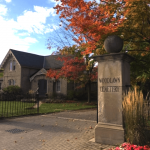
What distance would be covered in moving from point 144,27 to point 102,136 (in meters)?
4.56

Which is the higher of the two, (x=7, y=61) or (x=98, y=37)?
(x=7, y=61)

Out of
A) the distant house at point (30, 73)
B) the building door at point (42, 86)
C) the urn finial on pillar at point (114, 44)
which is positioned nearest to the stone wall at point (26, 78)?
the distant house at point (30, 73)

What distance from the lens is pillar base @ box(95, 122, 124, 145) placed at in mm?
5137

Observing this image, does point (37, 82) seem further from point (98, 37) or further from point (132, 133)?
point (132, 133)

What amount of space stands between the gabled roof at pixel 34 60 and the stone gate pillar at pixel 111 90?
2177 cm

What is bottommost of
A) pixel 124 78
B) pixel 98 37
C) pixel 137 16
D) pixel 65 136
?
pixel 65 136

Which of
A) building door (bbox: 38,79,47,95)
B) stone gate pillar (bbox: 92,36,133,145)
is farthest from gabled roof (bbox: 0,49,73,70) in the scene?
stone gate pillar (bbox: 92,36,133,145)

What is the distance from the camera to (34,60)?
101ft

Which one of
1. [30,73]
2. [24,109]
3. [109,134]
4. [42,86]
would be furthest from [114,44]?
[30,73]

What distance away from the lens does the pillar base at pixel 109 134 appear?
16.9 feet

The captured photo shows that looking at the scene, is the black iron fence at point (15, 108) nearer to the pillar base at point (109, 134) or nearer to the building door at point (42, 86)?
the pillar base at point (109, 134)

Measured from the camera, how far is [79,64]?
→ 20.1 meters

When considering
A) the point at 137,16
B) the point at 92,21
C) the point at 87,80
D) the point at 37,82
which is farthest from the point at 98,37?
the point at 37,82

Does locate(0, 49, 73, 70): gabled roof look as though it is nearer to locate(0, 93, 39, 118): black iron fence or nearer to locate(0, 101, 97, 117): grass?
locate(0, 101, 97, 117): grass
